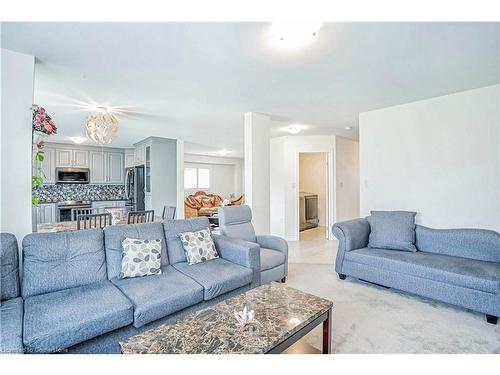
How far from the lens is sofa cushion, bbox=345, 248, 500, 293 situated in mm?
2285

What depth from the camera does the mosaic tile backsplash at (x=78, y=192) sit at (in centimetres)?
619

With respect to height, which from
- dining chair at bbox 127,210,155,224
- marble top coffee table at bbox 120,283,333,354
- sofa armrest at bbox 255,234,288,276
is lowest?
marble top coffee table at bbox 120,283,333,354

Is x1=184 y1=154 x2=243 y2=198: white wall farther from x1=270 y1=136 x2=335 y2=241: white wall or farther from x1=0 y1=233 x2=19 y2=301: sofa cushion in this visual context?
x1=0 y1=233 x2=19 y2=301: sofa cushion

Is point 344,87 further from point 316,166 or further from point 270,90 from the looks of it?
point 316,166

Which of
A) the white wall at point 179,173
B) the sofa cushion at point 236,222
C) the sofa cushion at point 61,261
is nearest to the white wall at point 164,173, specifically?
the white wall at point 179,173

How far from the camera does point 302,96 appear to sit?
3221 mm

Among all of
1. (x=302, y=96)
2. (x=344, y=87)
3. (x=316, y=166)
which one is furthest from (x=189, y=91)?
(x=316, y=166)

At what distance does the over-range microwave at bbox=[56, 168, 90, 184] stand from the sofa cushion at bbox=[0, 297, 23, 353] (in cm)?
541

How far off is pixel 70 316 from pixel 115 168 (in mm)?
6252

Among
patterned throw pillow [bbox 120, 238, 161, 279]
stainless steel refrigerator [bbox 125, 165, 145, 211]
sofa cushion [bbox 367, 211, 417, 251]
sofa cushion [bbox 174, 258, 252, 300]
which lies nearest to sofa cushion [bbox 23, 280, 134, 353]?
patterned throw pillow [bbox 120, 238, 161, 279]

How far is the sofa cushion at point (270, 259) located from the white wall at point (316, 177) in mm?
4868
